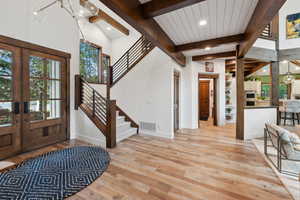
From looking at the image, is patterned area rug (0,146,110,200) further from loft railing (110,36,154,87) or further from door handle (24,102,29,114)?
loft railing (110,36,154,87)

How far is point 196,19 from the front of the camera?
2.62 meters

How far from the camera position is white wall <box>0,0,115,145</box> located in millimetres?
2928

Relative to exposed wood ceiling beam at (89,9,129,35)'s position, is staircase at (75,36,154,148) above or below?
below

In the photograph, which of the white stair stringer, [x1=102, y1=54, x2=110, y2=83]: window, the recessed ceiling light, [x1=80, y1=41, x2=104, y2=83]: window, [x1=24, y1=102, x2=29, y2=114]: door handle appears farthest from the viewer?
[x1=102, y1=54, x2=110, y2=83]: window

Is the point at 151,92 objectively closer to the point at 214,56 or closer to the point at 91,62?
the point at 214,56

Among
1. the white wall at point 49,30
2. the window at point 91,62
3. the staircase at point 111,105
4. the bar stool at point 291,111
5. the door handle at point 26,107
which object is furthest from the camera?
the window at point 91,62

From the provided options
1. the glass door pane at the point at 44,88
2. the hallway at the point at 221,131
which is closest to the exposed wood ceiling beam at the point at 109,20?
the glass door pane at the point at 44,88

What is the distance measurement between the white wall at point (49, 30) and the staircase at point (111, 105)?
0.82 feet

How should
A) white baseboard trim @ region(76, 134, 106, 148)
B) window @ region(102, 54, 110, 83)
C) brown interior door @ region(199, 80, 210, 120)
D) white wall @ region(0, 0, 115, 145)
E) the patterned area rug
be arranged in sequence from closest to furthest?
the patterned area rug → white wall @ region(0, 0, 115, 145) → white baseboard trim @ region(76, 134, 106, 148) → window @ region(102, 54, 110, 83) → brown interior door @ region(199, 80, 210, 120)

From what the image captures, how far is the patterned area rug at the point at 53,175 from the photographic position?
1811 mm

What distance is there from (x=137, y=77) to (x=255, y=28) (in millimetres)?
3418

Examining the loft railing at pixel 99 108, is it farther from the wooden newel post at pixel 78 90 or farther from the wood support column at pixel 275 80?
the wood support column at pixel 275 80

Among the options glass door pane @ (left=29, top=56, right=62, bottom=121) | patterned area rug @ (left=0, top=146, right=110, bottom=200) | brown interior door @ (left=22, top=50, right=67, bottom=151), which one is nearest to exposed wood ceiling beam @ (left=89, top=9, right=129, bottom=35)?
brown interior door @ (left=22, top=50, right=67, bottom=151)

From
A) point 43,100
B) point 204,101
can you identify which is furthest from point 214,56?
point 43,100
